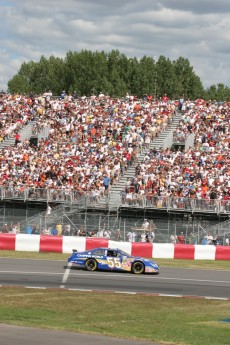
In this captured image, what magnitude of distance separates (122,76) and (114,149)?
65.5m

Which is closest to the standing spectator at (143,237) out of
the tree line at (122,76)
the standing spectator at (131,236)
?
the standing spectator at (131,236)

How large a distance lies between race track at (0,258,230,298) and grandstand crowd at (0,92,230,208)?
10.2 meters

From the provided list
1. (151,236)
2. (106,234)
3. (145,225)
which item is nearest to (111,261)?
(106,234)

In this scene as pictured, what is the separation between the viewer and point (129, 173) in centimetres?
4484

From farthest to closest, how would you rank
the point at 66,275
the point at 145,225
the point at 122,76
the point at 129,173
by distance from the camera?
the point at 122,76, the point at 129,173, the point at 145,225, the point at 66,275

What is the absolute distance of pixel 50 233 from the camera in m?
40.1

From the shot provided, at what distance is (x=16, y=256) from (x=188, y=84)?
8420 centimetres

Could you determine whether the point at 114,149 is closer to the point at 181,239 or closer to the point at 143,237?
the point at 143,237

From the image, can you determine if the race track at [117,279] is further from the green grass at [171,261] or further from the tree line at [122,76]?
the tree line at [122,76]

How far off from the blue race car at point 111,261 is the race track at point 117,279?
306mm

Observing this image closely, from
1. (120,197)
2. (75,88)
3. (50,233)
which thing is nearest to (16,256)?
(50,233)

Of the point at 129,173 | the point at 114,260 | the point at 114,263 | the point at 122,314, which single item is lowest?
the point at 122,314

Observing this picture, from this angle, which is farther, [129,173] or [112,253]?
[129,173]

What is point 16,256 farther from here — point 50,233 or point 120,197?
point 120,197
